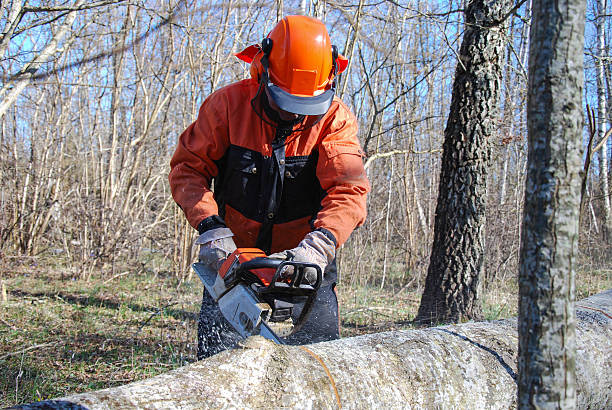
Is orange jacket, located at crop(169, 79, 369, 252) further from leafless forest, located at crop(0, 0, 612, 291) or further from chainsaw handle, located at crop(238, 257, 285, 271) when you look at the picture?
leafless forest, located at crop(0, 0, 612, 291)

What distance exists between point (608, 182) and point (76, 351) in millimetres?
Answer: 16242

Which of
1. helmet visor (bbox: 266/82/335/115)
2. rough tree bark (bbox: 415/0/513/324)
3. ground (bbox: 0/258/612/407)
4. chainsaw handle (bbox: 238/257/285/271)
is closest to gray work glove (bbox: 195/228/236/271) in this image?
chainsaw handle (bbox: 238/257/285/271)

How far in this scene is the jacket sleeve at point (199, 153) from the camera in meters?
2.70

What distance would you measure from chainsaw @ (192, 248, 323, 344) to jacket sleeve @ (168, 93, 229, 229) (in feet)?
2.03

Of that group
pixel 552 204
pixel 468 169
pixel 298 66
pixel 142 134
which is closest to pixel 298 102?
pixel 298 66

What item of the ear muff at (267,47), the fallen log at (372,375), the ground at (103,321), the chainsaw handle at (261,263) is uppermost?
the ear muff at (267,47)

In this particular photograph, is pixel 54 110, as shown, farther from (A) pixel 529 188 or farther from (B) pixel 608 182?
(B) pixel 608 182

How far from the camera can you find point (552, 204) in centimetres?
114

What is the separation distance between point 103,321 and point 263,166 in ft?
10.3

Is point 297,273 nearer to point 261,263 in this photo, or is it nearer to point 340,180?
point 261,263

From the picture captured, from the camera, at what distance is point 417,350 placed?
6.64ft

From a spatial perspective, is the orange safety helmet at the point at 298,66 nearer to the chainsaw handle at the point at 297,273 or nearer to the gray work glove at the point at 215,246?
the gray work glove at the point at 215,246

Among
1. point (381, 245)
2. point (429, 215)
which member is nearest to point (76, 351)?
point (381, 245)

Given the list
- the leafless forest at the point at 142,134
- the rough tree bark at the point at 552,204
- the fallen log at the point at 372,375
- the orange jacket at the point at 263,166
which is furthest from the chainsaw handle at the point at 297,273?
the leafless forest at the point at 142,134
